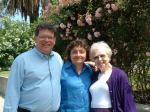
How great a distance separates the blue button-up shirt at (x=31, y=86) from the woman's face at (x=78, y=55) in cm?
37

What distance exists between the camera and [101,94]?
4.99 metres

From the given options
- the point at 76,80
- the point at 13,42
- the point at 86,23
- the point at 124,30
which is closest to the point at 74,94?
the point at 76,80

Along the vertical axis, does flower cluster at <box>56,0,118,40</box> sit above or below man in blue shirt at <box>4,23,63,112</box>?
above

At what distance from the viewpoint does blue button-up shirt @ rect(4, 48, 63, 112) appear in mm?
4781

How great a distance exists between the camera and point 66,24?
1112 centimetres

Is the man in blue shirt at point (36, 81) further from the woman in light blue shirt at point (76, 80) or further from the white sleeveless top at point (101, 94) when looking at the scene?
the white sleeveless top at point (101, 94)

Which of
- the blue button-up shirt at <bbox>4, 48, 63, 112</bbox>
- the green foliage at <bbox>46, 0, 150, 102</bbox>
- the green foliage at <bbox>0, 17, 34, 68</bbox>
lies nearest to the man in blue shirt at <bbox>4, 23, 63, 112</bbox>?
the blue button-up shirt at <bbox>4, 48, 63, 112</bbox>

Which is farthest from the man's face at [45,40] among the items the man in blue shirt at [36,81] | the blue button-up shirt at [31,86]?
the blue button-up shirt at [31,86]

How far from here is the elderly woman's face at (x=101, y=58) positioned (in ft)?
16.4

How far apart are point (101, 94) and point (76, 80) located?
1.05 feet

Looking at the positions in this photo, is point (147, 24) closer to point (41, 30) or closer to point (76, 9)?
point (76, 9)

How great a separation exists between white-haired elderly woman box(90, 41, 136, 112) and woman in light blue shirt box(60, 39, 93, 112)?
0.09 meters

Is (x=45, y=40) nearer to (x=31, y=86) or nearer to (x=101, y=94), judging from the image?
(x=31, y=86)

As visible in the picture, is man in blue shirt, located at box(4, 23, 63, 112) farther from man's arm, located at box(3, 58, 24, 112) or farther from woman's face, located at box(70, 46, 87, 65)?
woman's face, located at box(70, 46, 87, 65)
